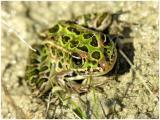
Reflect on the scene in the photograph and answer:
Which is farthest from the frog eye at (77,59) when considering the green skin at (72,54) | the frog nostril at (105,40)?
the frog nostril at (105,40)

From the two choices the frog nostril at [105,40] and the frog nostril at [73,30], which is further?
the frog nostril at [73,30]

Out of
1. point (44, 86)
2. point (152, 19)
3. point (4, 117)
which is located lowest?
point (4, 117)

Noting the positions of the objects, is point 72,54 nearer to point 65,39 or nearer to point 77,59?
point 77,59

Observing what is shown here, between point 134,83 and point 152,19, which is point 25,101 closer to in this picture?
point 134,83

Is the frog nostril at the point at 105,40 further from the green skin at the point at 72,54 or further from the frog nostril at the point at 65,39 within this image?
the frog nostril at the point at 65,39

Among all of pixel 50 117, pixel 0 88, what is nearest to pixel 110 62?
pixel 50 117

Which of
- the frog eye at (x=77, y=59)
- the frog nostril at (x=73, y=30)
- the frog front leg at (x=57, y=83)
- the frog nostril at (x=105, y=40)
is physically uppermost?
the frog nostril at (x=73, y=30)

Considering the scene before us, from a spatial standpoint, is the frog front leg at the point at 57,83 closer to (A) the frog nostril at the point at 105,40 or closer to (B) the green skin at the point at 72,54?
(B) the green skin at the point at 72,54

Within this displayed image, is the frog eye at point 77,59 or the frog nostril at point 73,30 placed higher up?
the frog nostril at point 73,30
